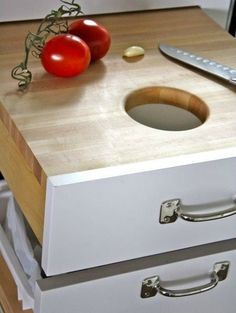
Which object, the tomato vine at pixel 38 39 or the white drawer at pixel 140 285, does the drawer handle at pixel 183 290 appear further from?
the tomato vine at pixel 38 39

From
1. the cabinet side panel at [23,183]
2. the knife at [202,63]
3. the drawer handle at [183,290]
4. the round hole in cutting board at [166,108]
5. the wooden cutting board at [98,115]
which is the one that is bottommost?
the drawer handle at [183,290]

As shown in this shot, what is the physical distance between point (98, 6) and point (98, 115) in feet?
1.13

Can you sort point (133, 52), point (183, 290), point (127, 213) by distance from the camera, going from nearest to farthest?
1. point (127, 213)
2. point (183, 290)
3. point (133, 52)

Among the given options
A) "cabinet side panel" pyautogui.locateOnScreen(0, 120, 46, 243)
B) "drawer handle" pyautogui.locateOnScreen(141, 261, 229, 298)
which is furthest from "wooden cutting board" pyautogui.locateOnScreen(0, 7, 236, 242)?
"drawer handle" pyautogui.locateOnScreen(141, 261, 229, 298)

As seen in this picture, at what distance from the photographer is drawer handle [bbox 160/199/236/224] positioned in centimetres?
104

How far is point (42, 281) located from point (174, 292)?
194mm

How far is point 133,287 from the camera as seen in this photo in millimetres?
1102

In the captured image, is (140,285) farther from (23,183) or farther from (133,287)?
(23,183)

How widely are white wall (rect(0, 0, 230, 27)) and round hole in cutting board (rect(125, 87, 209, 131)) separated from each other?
258 millimetres

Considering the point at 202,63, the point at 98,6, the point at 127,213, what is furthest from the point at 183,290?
the point at 98,6

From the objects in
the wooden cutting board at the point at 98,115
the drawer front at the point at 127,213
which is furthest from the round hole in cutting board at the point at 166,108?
the drawer front at the point at 127,213

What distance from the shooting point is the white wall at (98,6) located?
1.32m

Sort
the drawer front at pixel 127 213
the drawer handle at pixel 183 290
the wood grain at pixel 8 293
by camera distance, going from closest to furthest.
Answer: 1. the drawer front at pixel 127 213
2. the drawer handle at pixel 183 290
3. the wood grain at pixel 8 293

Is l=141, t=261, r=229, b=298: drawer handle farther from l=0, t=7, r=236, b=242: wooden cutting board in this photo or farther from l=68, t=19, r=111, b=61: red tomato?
l=68, t=19, r=111, b=61: red tomato
